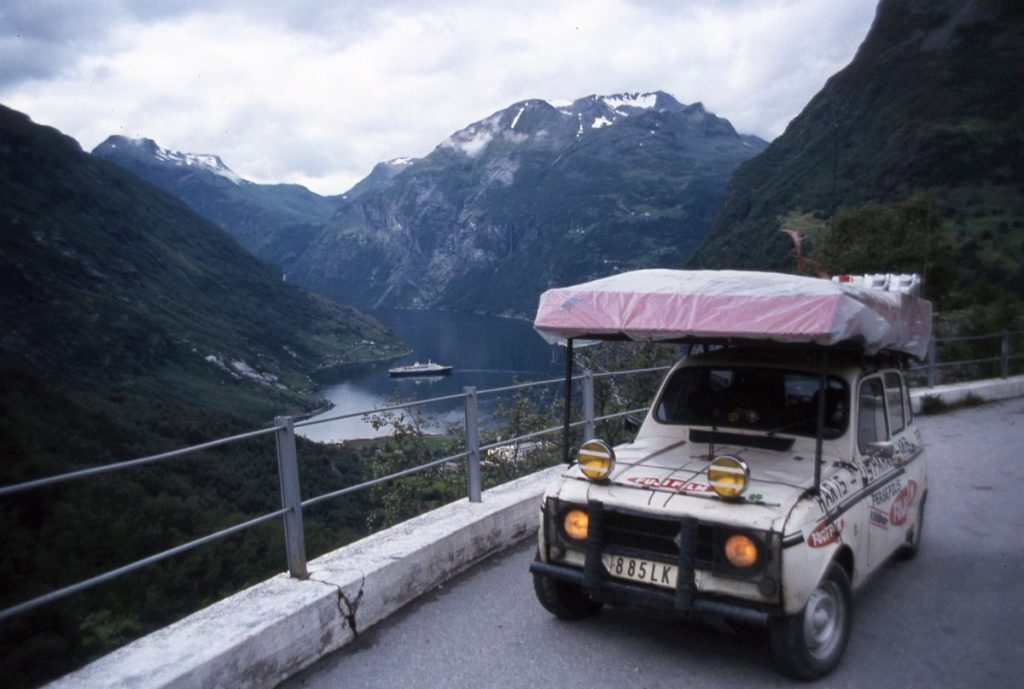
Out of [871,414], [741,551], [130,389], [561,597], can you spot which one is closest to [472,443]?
[561,597]

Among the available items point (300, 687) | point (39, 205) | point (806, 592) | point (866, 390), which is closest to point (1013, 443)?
point (866, 390)

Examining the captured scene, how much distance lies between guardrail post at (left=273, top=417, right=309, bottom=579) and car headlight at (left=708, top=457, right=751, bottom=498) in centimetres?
232

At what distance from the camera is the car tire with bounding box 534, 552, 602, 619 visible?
452 centimetres

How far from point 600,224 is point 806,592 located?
188337 millimetres

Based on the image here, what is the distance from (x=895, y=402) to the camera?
5512 mm

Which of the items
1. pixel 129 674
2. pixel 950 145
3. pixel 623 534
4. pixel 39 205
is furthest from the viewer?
pixel 39 205

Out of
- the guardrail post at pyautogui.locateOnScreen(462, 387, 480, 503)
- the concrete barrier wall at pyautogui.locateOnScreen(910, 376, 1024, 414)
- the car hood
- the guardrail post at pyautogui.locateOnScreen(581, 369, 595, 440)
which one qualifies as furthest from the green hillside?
the concrete barrier wall at pyautogui.locateOnScreen(910, 376, 1024, 414)

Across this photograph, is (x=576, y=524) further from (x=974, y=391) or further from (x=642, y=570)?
(x=974, y=391)

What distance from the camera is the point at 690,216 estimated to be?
17475cm

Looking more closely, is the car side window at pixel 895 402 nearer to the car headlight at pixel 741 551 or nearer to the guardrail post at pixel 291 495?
the car headlight at pixel 741 551

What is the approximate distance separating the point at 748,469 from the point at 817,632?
94cm

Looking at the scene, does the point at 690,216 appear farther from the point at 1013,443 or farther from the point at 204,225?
A: the point at 1013,443

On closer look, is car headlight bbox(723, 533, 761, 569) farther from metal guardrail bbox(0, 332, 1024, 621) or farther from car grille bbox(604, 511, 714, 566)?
metal guardrail bbox(0, 332, 1024, 621)

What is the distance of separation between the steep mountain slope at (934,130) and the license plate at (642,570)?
47.1 metres
